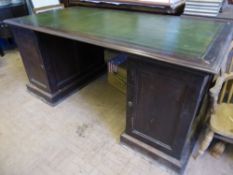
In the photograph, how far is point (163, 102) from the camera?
1.05 m

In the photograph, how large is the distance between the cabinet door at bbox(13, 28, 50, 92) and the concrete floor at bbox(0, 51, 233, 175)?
0.81 ft

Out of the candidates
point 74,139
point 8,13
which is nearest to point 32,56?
point 74,139

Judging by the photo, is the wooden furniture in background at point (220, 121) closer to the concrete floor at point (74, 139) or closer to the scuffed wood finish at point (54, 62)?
the concrete floor at point (74, 139)

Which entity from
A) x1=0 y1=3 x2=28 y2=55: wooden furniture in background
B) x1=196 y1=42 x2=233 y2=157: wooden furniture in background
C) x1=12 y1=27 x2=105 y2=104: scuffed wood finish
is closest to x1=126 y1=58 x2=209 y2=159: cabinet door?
x1=196 y1=42 x2=233 y2=157: wooden furniture in background

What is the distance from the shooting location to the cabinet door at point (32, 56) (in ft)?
5.11

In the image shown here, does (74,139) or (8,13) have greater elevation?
(8,13)

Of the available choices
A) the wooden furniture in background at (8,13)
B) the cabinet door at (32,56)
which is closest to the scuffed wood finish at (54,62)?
the cabinet door at (32,56)

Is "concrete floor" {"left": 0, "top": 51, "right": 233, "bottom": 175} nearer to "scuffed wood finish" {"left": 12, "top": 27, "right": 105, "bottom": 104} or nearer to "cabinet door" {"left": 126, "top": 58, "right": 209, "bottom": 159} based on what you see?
"scuffed wood finish" {"left": 12, "top": 27, "right": 105, "bottom": 104}

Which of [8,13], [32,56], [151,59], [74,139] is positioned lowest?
[74,139]

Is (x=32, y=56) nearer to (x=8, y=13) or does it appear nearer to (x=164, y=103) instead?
(x=164, y=103)

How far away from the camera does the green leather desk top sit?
0.85m

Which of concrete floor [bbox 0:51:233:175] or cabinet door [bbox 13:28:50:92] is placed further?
cabinet door [bbox 13:28:50:92]

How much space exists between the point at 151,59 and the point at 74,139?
99 centimetres

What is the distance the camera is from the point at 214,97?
100cm
